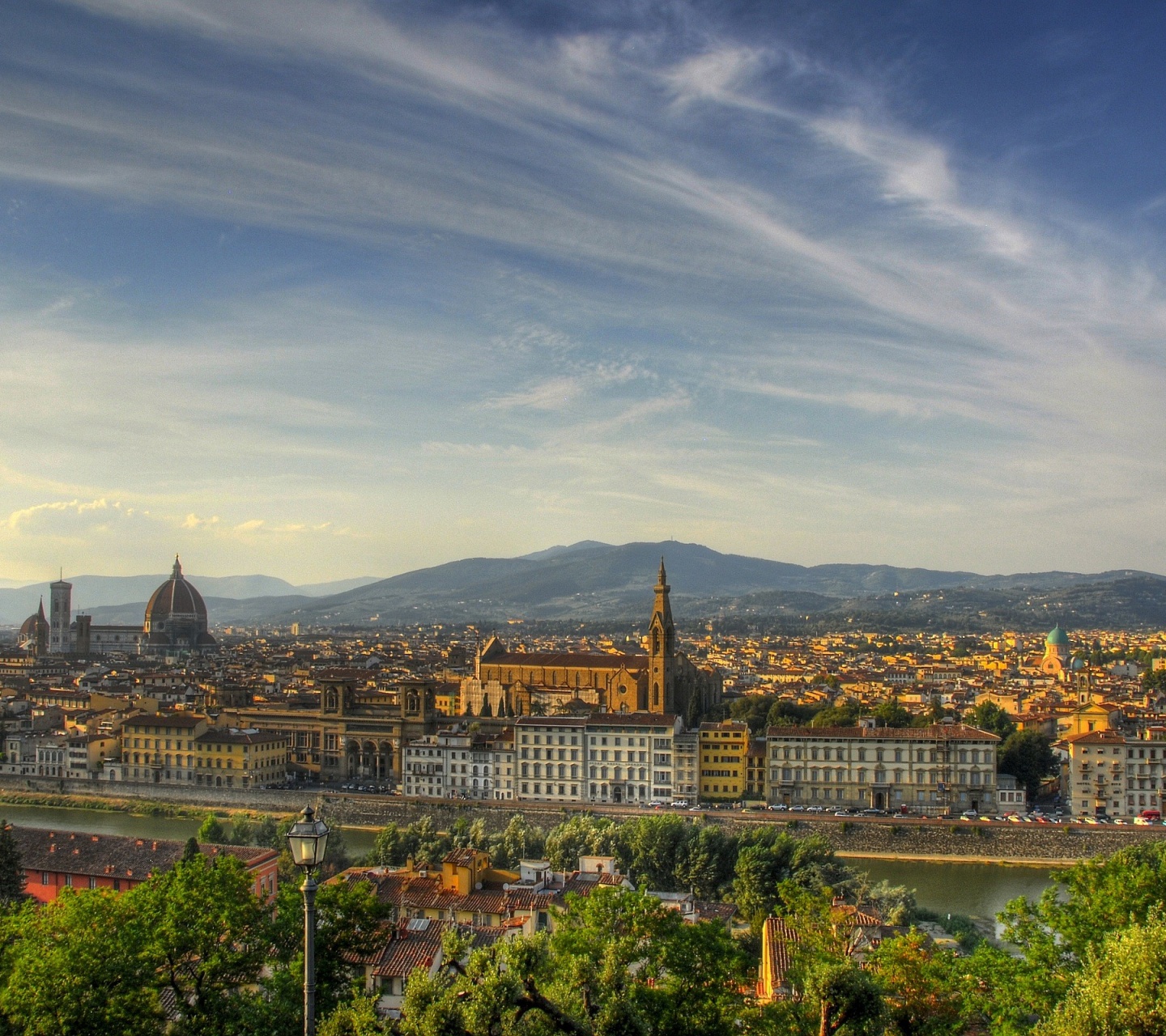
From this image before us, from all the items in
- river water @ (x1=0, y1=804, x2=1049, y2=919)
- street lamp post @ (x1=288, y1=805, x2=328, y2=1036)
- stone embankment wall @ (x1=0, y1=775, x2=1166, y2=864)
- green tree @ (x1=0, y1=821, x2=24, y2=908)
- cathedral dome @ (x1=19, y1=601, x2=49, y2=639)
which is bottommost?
river water @ (x1=0, y1=804, x2=1049, y2=919)

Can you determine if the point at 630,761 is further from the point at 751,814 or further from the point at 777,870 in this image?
the point at 777,870

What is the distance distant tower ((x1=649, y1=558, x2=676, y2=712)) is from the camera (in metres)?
46.2

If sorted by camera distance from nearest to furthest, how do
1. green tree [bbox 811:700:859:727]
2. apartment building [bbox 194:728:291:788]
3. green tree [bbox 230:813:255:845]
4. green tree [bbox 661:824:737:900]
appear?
green tree [bbox 661:824:737:900] → green tree [bbox 230:813:255:845] → apartment building [bbox 194:728:291:788] → green tree [bbox 811:700:859:727]

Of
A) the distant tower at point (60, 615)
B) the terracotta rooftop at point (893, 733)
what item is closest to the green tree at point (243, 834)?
the terracotta rooftop at point (893, 733)

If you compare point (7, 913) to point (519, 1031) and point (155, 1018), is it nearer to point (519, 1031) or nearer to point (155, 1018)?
point (155, 1018)

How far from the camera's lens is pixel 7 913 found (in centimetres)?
1234

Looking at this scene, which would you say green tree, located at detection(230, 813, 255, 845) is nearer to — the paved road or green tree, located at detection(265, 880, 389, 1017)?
the paved road

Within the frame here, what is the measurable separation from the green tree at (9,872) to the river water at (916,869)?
35.6ft

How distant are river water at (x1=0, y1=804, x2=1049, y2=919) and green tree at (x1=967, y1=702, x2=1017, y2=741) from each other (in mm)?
10849

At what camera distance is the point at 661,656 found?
152ft

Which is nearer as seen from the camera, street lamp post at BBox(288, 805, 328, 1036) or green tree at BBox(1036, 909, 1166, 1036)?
street lamp post at BBox(288, 805, 328, 1036)

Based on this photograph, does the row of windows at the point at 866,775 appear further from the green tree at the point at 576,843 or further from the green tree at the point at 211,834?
the green tree at the point at 211,834

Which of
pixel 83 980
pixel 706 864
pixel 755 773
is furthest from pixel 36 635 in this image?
pixel 83 980

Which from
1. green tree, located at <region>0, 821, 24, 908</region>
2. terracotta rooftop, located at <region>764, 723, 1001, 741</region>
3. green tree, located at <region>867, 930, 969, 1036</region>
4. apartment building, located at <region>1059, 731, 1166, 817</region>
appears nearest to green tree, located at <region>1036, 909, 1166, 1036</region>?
green tree, located at <region>867, 930, 969, 1036</region>
